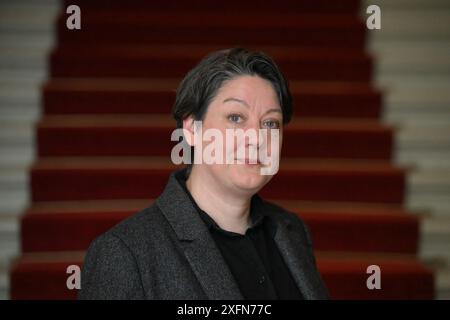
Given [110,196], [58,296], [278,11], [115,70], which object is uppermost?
[278,11]

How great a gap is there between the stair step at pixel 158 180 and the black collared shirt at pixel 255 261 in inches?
49.4

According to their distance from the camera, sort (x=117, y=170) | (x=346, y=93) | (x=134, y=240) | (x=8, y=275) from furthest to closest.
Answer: (x=346, y=93), (x=117, y=170), (x=8, y=275), (x=134, y=240)

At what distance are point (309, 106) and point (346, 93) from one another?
0.22 m

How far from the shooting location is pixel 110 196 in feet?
8.16

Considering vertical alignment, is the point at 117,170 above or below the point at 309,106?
below

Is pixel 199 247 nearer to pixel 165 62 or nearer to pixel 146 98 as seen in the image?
pixel 146 98

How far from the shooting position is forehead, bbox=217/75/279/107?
1126 mm

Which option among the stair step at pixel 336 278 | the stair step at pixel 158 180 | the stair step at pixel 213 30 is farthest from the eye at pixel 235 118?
the stair step at pixel 213 30

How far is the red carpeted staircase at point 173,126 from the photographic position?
229cm

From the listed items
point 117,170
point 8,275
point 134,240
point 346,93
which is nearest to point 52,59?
point 117,170

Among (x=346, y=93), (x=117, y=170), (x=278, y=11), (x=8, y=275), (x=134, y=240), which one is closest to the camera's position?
(x=134, y=240)

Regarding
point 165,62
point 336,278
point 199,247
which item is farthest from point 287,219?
point 165,62

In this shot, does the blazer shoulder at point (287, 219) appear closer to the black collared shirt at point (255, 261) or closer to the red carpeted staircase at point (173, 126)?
the black collared shirt at point (255, 261)

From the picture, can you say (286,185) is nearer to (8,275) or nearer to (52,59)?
(8,275)
